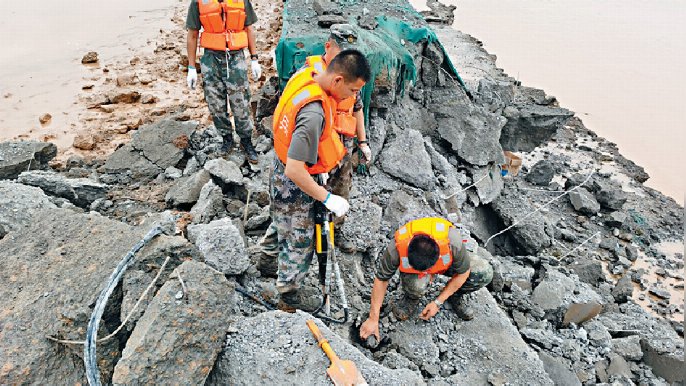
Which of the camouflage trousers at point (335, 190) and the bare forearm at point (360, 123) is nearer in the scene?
the camouflage trousers at point (335, 190)

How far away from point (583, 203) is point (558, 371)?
349 cm

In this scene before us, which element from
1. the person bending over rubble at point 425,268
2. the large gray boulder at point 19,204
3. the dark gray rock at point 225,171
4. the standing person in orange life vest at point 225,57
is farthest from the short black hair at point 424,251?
the large gray boulder at point 19,204

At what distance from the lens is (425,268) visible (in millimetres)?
2725

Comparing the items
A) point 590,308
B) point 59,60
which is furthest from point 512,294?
point 59,60

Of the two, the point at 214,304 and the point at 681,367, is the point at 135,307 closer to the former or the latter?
the point at 214,304

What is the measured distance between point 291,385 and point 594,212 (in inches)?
207

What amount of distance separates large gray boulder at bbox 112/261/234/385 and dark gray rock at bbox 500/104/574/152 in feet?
16.6

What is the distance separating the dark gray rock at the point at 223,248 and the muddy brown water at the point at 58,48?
3732 mm

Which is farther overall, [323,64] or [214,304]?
[323,64]

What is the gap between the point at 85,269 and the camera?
234 centimetres

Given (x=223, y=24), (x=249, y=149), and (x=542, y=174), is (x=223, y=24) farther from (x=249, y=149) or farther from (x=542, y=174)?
(x=542, y=174)

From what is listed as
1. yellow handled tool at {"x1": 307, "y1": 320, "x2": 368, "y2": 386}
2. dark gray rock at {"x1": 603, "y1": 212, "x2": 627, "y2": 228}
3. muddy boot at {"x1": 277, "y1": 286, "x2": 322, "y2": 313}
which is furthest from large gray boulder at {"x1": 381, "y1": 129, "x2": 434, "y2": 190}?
dark gray rock at {"x1": 603, "y1": 212, "x2": 627, "y2": 228}

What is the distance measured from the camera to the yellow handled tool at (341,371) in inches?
81.5

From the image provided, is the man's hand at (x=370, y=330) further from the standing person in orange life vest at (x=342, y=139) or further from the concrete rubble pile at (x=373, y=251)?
the standing person in orange life vest at (x=342, y=139)
